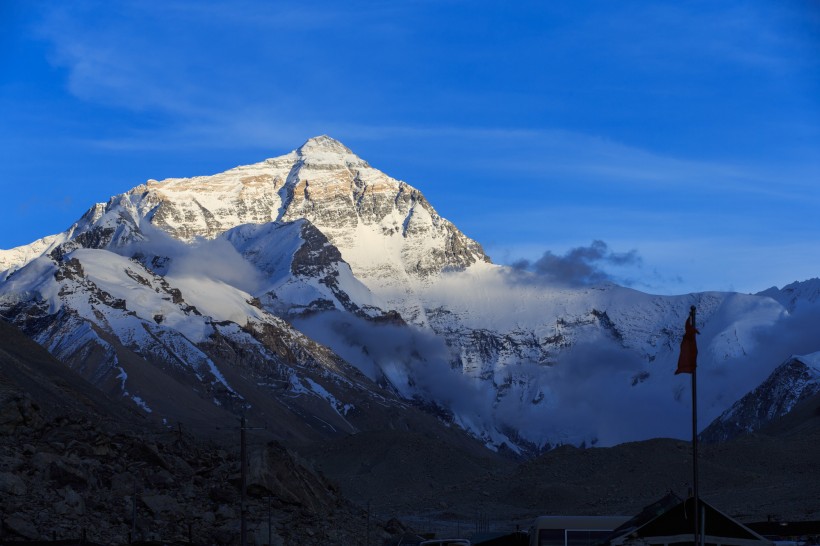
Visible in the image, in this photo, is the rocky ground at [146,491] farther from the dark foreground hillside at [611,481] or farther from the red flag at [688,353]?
the dark foreground hillside at [611,481]

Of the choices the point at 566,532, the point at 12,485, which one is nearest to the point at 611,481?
the point at 12,485

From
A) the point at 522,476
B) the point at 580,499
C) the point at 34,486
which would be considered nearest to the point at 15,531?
the point at 34,486

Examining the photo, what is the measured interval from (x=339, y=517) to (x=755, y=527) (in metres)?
25.0

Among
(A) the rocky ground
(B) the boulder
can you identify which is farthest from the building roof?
(B) the boulder

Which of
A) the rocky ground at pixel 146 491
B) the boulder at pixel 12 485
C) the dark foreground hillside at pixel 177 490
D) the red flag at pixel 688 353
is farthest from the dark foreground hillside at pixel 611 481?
the red flag at pixel 688 353

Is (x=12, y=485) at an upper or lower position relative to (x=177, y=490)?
lower

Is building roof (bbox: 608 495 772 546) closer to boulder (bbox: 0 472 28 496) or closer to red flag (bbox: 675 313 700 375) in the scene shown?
red flag (bbox: 675 313 700 375)

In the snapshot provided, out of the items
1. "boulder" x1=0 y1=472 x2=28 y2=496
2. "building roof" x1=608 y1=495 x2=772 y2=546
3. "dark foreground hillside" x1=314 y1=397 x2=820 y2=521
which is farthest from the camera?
"dark foreground hillside" x1=314 y1=397 x2=820 y2=521

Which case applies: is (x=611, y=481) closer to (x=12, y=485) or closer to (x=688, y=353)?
(x=12, y=485)

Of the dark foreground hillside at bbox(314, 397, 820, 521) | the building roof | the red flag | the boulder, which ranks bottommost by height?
the building roof

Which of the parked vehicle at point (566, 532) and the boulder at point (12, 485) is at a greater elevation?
the boulder at point (12, 485)

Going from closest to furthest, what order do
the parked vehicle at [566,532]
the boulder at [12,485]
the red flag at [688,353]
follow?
the red flag at [688,353]
the parked vehicle at [566,532]
the boulder at [12,485]

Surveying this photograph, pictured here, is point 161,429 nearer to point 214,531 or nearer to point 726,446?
point 214,531

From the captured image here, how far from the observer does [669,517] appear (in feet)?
140
